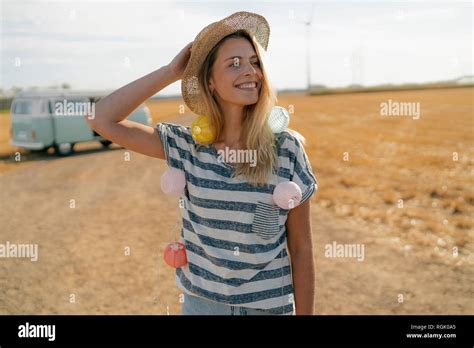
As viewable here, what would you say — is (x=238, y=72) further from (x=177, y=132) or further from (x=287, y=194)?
(x=287, y=194)

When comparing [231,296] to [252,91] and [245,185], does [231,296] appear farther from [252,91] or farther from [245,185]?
[252,91]

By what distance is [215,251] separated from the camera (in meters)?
1.81

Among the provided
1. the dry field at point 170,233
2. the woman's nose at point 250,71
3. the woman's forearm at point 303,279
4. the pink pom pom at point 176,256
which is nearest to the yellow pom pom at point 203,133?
the woman's nose at point 250,71

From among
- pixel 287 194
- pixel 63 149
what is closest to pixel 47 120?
pixel 63 149

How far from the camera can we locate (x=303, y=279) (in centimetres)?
192

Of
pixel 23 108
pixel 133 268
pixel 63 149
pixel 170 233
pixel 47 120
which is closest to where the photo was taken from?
pixel 133 268

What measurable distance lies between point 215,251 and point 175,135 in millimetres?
478

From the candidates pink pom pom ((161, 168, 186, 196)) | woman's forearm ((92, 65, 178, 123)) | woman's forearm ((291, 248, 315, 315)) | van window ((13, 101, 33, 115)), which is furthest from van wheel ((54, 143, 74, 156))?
woman's forearm ((291, 248, 315, 315))

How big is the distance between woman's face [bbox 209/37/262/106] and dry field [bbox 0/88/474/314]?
1.67 meters

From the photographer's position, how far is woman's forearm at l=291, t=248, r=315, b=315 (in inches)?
74.9

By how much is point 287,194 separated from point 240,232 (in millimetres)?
219

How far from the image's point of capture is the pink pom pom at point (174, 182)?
1883 millimetres

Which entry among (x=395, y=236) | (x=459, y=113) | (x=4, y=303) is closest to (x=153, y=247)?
(x=4, y=303)
